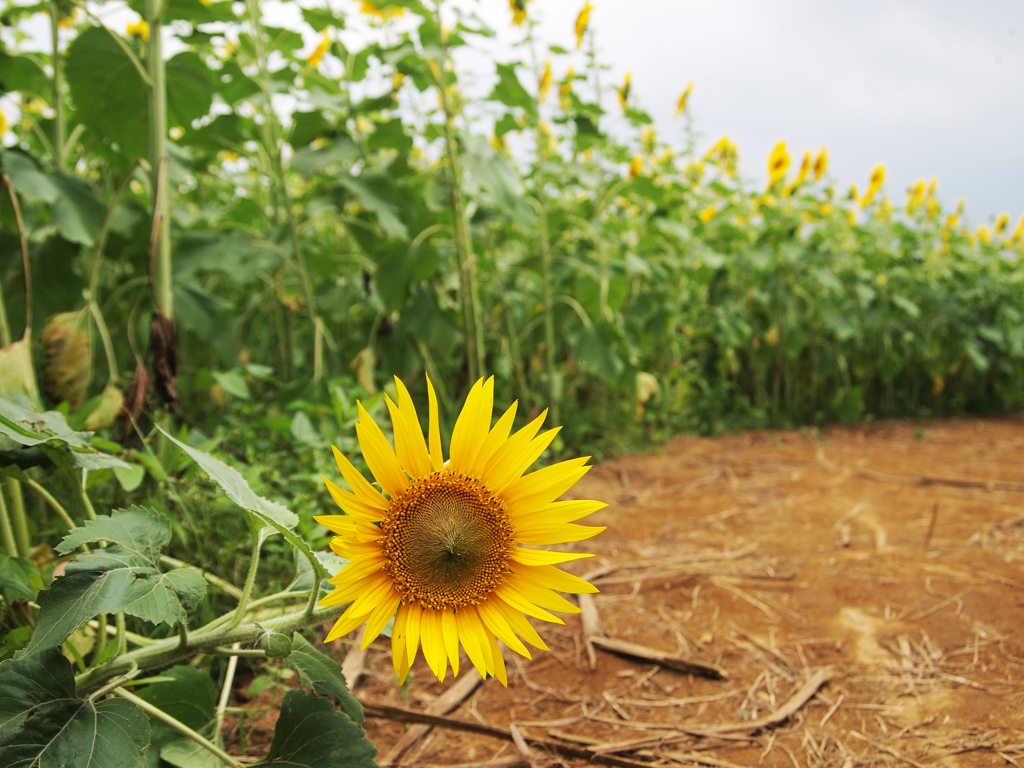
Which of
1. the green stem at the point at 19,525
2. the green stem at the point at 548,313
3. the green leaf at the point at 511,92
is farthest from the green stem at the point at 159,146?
the green stem at the point at 548,313

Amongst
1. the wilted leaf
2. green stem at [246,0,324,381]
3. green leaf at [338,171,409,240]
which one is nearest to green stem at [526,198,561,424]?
green leaf at [338,171,409,240]

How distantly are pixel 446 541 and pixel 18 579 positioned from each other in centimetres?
63

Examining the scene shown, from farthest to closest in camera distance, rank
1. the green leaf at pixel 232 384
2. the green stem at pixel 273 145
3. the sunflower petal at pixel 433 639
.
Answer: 1. the green stem at pixel 273 145
2. the green leaf at pixel 232 384
3. the sunflower petal at pixel 433 639

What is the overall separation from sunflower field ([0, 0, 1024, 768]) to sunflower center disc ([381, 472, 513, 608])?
34mm

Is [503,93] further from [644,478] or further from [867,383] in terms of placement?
[867,383]

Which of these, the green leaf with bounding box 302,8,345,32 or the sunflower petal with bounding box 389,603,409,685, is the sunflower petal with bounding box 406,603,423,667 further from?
the green leaf with bounding box 302,8,345,32

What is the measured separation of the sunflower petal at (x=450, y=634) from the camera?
2.69ft

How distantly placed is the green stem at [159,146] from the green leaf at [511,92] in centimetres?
→ 118

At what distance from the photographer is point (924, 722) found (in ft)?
4.04

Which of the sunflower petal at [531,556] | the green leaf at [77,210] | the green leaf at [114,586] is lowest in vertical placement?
the green leaf at [114,586]

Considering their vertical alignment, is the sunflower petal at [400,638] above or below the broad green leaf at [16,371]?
below

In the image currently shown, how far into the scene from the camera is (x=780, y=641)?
1.58m

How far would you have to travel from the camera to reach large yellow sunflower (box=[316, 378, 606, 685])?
2.67 feet

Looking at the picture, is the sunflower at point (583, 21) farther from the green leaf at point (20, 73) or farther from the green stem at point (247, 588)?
the green stem at point (247, 588)
